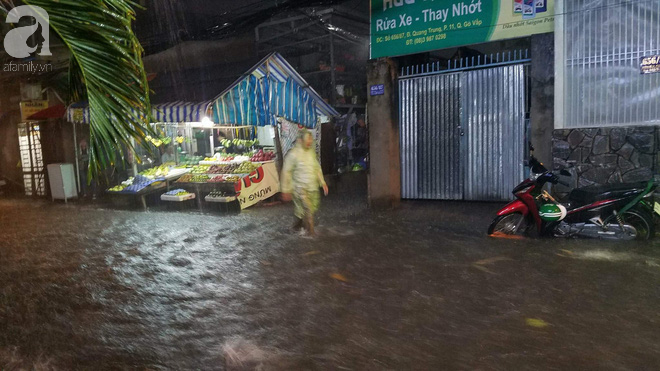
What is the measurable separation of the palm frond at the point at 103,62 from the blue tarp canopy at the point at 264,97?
6693 mm

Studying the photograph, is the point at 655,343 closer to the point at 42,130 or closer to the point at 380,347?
the point at 380,347

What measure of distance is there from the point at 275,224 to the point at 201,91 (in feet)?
17.5

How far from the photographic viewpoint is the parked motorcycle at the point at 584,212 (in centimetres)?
→ 619

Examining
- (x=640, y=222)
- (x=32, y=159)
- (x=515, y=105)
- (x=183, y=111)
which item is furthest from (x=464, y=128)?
(x=32, y=159)

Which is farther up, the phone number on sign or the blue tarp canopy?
the phone number on sign

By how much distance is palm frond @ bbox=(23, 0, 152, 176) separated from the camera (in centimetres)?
279

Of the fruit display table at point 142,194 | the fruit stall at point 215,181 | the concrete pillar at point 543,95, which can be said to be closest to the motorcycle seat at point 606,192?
the concrete pillar at point 543,95

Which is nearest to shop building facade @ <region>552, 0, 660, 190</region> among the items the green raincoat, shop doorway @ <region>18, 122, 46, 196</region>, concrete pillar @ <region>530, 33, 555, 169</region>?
concrete pillar @ <region>530, 33, 555, 169</region>

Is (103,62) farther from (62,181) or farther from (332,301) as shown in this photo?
(62,181)

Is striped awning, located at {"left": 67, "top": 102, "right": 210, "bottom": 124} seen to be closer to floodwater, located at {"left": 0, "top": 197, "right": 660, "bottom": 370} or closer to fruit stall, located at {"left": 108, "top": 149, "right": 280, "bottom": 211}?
fruit stall, located at {"left": 108, "top": 149, "right": 280, "bottom": 211}

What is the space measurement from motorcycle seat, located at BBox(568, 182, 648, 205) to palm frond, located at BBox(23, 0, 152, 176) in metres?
5.98

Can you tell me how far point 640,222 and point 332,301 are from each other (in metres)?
4.68

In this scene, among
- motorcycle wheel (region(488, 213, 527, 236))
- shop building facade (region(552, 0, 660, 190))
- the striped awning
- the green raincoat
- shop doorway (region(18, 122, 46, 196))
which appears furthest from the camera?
shop doorway (region(18, 122, 46, 196))

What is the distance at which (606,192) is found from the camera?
6.22m
